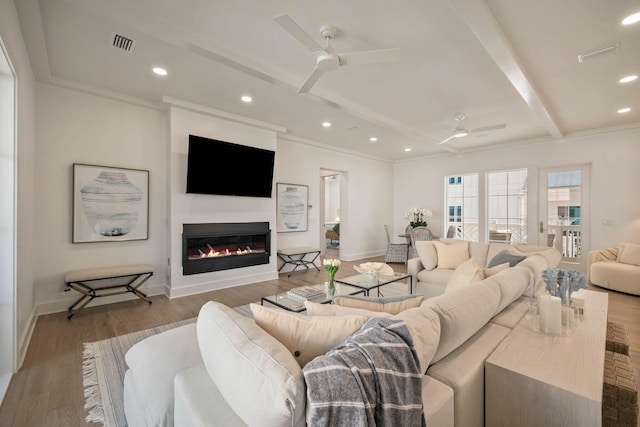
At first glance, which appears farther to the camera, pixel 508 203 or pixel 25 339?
pixel 508 203

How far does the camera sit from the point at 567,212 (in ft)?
18.6

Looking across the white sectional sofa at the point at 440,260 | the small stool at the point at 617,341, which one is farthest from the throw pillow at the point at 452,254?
the small stool at the point at 617,341

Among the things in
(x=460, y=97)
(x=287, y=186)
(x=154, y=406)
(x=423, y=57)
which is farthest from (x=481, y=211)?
(x=154, y=406)

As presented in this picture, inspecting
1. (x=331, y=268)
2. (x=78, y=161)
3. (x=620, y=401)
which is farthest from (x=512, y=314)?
(x=78, y=161)

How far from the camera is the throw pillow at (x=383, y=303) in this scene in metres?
1.44

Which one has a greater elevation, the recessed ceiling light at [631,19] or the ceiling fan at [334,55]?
the recessed ceiling light at [631,19]

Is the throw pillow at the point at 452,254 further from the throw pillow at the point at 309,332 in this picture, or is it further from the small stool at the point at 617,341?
the throw pillow at the point at 309,332

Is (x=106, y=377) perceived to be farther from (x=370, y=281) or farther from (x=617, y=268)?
(x=617, y=268)

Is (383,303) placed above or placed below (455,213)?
below

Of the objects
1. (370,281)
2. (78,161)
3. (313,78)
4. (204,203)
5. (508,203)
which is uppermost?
(313,78)

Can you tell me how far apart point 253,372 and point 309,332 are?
0.31 meters

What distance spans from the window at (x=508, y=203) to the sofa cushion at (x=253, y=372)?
690cm

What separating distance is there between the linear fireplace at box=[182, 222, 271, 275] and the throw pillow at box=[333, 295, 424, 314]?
3.37 meters

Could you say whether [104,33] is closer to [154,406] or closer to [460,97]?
[154,406]
